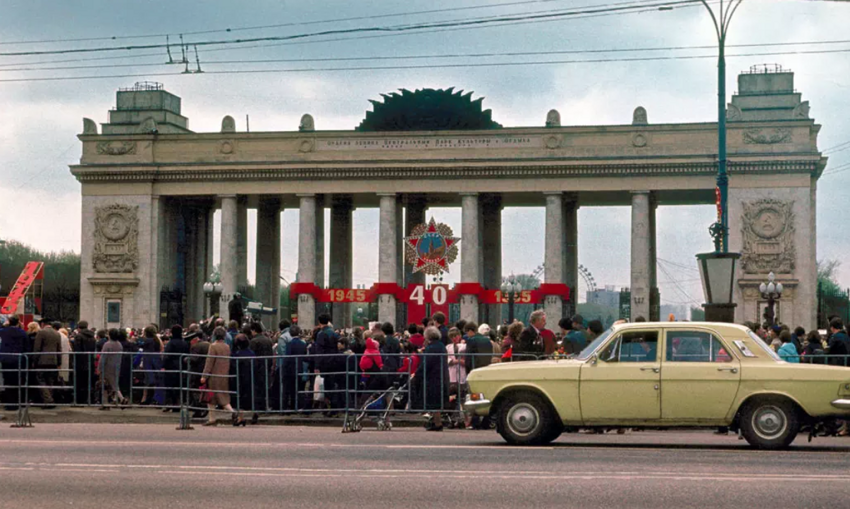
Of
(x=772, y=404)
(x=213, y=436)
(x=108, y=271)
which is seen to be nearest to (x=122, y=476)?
(x=213, y=436)

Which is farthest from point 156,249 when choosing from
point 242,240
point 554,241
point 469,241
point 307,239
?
point 554,241

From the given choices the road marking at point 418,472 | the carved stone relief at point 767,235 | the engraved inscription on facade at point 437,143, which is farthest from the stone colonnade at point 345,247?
the road marking at point 418,472

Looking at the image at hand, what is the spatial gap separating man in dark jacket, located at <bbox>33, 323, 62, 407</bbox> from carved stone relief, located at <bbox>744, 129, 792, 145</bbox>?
158ft

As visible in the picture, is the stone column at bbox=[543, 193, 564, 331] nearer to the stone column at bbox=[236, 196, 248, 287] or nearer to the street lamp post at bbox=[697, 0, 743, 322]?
the stone column at bbox=[236, 196, 248, 287]

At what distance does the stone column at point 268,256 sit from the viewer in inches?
3083

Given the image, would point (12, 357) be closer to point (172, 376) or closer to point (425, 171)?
point (172, 376)

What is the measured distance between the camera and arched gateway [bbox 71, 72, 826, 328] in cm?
6969

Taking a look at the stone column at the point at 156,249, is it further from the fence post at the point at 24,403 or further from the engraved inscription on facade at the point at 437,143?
the fence post at the point at 24,403

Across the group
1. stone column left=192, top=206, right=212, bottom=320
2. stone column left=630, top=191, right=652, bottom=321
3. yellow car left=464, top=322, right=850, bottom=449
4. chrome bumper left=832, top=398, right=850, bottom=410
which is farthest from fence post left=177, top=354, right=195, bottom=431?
stone column left=192, top=206, right=212, bottom=320

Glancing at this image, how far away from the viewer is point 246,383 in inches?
997

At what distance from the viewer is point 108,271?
251ft

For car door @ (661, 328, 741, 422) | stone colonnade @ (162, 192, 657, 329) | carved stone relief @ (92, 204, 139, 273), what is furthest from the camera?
carved stone relief @ (92, 204, 139, 273)

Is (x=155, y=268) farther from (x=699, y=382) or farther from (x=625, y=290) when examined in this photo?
(x=699, y=382)

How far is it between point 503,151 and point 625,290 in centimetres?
994
